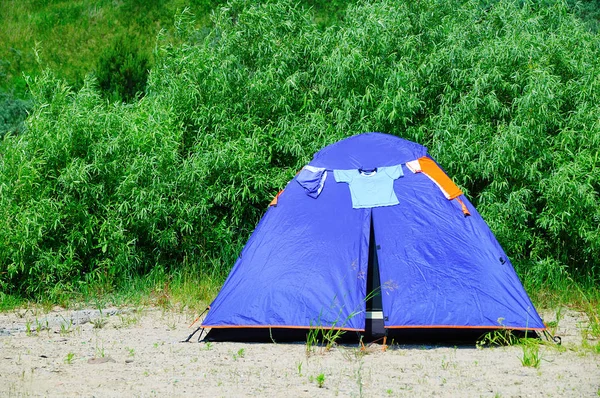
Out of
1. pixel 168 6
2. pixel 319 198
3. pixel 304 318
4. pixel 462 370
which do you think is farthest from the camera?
pixel 168 6

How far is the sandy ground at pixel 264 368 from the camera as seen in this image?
437 centimetres

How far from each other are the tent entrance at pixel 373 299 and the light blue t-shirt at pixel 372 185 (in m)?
0.22

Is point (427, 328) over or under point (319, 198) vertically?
under

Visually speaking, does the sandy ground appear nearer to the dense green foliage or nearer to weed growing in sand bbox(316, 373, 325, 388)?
weed growing in sand bbox(316, 373, 325, 388)

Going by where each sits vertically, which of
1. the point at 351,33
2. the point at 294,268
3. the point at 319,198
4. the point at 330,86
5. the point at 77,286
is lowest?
the point at 77,286

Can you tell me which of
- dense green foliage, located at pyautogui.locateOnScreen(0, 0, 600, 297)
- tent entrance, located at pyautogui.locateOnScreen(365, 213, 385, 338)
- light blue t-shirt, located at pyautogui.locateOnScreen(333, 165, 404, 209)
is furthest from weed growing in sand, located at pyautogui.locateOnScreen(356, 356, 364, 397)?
dense green foliage, located at pyautogui.locateOnScreen(0, 0, 600, 297)

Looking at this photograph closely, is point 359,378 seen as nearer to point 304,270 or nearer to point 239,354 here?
point 239,354

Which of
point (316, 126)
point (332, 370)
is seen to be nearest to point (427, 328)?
point (332, 370)

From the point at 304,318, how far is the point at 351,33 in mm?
3568

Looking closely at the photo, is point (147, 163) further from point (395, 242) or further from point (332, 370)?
point (332, 370)

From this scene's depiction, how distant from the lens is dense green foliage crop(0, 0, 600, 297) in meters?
7.30

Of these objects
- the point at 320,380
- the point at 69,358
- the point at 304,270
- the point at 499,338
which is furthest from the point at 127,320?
the point at 499,338

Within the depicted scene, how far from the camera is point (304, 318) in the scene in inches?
216

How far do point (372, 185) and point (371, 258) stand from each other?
572 millimetres
